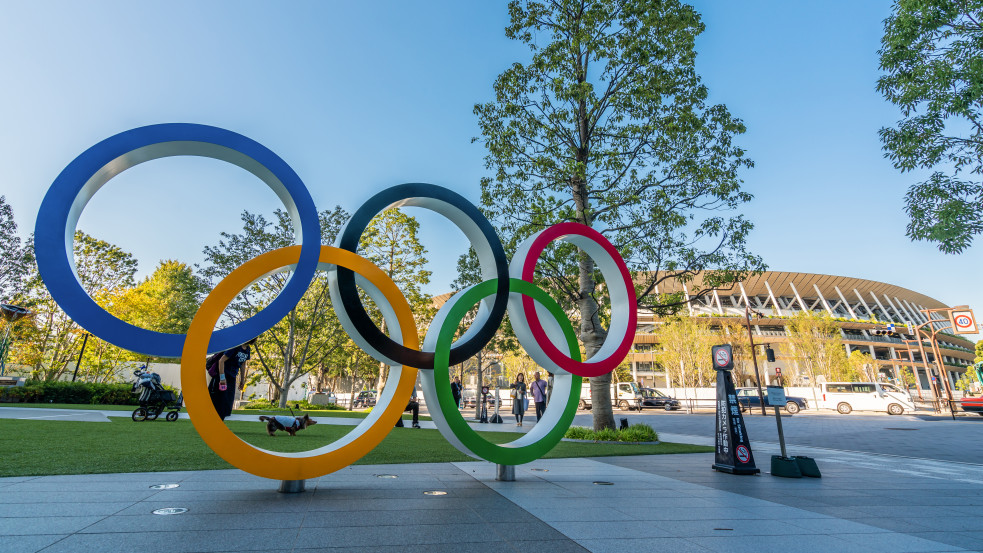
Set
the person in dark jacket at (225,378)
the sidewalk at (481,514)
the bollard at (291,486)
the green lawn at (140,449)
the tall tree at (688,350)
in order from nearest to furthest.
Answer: the sidewalk at (481,514)
the bollard at (291,486)
the green lawn at (140,449)
the person in dark jacket at (225,378)
the tall tree at (688,350)

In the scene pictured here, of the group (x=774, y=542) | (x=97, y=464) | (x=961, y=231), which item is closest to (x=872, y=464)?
(x=961, y=231)

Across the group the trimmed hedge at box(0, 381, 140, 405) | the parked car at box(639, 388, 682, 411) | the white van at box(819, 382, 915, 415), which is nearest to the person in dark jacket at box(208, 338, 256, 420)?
the trimmed hedge at box(0, 381, 140, 405)

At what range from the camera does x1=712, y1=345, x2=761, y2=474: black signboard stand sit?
7070 millimetres

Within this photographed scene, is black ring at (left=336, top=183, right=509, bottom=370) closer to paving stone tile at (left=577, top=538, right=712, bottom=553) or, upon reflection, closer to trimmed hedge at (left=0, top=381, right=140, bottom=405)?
paving stone tile at (left=577, top=538, right=712, bottom=553)

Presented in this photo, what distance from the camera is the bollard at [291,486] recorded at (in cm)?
488

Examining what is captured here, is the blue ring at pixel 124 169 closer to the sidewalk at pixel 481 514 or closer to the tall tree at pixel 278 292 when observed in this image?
the sidewalk at pixel 481 514

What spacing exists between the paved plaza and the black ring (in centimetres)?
151

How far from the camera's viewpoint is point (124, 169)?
4.74 meters

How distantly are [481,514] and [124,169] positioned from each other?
493 centimetres

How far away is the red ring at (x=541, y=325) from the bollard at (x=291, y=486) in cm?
320

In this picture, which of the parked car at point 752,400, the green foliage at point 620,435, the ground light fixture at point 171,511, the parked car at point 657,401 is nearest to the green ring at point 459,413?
the ground light fixture at point 171,511

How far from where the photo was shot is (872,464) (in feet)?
28.3

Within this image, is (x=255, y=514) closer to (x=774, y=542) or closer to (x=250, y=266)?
(x=250, y=266)

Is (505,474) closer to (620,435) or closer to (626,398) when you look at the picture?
(620,435)
